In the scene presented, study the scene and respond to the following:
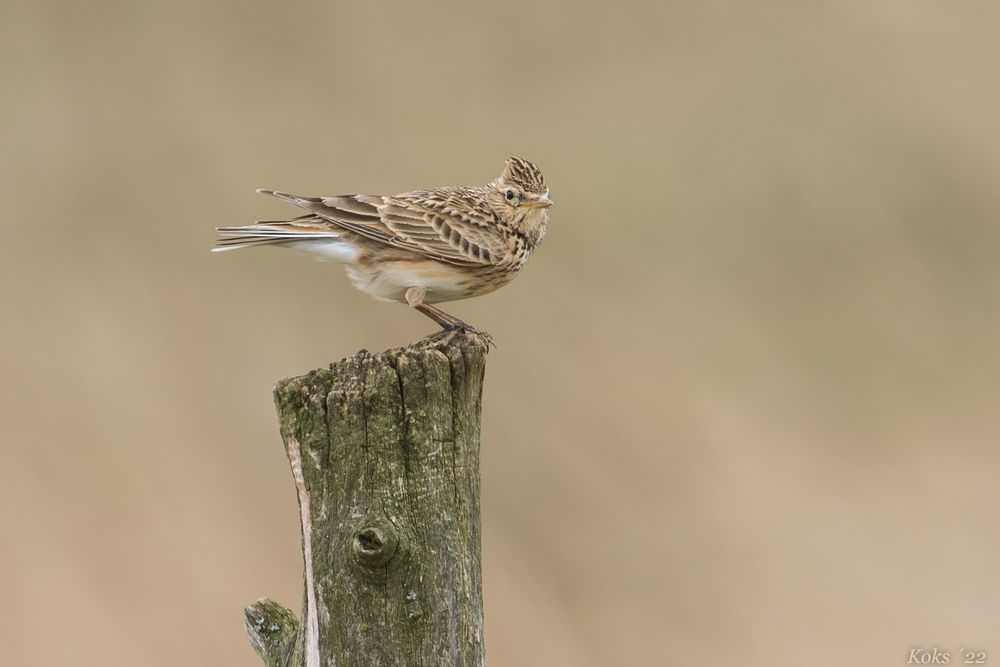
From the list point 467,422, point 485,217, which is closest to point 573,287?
point 485,217

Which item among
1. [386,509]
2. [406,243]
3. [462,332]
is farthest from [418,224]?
[386,509]

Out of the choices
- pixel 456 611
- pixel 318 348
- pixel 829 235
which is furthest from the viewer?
pixel 829 235

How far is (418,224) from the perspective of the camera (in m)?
7.31

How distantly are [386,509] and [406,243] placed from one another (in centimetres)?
283

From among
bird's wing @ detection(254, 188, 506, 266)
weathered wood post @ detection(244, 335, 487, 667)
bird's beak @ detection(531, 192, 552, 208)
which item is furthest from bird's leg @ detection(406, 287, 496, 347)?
weathered wood post @ detection(244, 335, 487, 667)

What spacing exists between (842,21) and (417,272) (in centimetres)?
1028

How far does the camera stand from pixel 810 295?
46.1 feet

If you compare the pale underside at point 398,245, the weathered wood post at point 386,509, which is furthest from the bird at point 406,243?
the weathered wood post at point 386,509

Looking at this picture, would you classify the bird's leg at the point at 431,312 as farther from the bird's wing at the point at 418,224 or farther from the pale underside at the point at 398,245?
the bird's wing at the point at 418,224

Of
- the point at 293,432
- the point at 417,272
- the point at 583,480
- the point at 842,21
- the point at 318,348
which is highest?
the point at 842,21

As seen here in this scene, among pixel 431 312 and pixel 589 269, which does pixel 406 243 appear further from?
pixel 589 269

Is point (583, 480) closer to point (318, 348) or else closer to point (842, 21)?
point (318, 348)

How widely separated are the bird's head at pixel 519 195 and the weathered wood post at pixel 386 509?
313cm

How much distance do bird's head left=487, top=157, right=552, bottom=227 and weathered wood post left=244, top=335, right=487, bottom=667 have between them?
3.13 m
